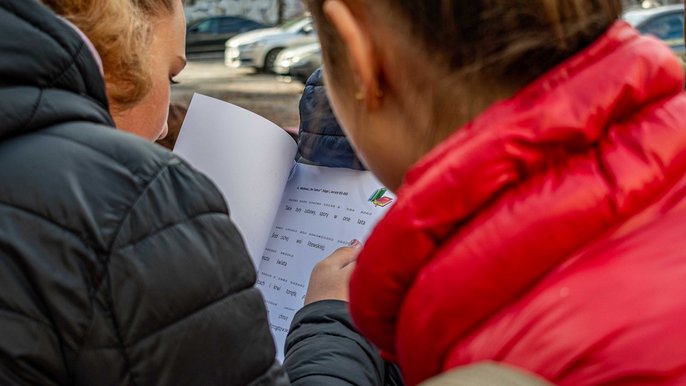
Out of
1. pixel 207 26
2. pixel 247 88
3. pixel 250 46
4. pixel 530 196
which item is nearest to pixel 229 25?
pixel 207 26

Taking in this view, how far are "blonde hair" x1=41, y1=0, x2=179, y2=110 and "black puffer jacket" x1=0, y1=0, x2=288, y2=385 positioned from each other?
0.18 m

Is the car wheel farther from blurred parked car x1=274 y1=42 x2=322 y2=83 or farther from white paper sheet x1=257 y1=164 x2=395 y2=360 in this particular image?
white paper sheet x1=257 y1=164 x2=395 y2=360

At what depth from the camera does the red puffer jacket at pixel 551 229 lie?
2.29 ft

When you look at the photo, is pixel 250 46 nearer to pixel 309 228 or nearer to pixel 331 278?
pixel 309 228

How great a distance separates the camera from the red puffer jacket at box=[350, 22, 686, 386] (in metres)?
0.70

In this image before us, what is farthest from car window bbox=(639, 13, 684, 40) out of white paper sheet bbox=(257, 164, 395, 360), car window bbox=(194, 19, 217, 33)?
car window bbox=(194, 19, 217, 33)

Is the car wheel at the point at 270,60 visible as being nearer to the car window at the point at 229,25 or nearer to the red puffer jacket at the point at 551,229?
the car window at the point at 229,25

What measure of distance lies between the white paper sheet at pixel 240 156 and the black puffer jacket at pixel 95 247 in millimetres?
577

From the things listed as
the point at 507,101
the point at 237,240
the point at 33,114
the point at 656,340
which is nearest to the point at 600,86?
the point at 507,101

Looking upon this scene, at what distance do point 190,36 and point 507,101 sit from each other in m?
22.8

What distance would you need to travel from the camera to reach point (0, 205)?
1.00 m

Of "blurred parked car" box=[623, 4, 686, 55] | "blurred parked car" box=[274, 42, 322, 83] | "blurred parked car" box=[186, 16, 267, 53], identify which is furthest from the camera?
"blurred parked car" box=[186, 16, 267, 53]

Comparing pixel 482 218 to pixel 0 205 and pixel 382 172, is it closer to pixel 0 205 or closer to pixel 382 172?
pixel 382 172

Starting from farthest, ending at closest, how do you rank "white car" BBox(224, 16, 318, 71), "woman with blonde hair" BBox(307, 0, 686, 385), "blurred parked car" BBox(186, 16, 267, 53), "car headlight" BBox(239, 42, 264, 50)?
"blurred parked car" BBox(186, 16, 267, 53)
"car headlight" BBox(239, 42, 264, 50)
"white car" BBox(224, 16, 318, 71)
"woman with blonde hair" BBox(307, 0, 686, 385)
